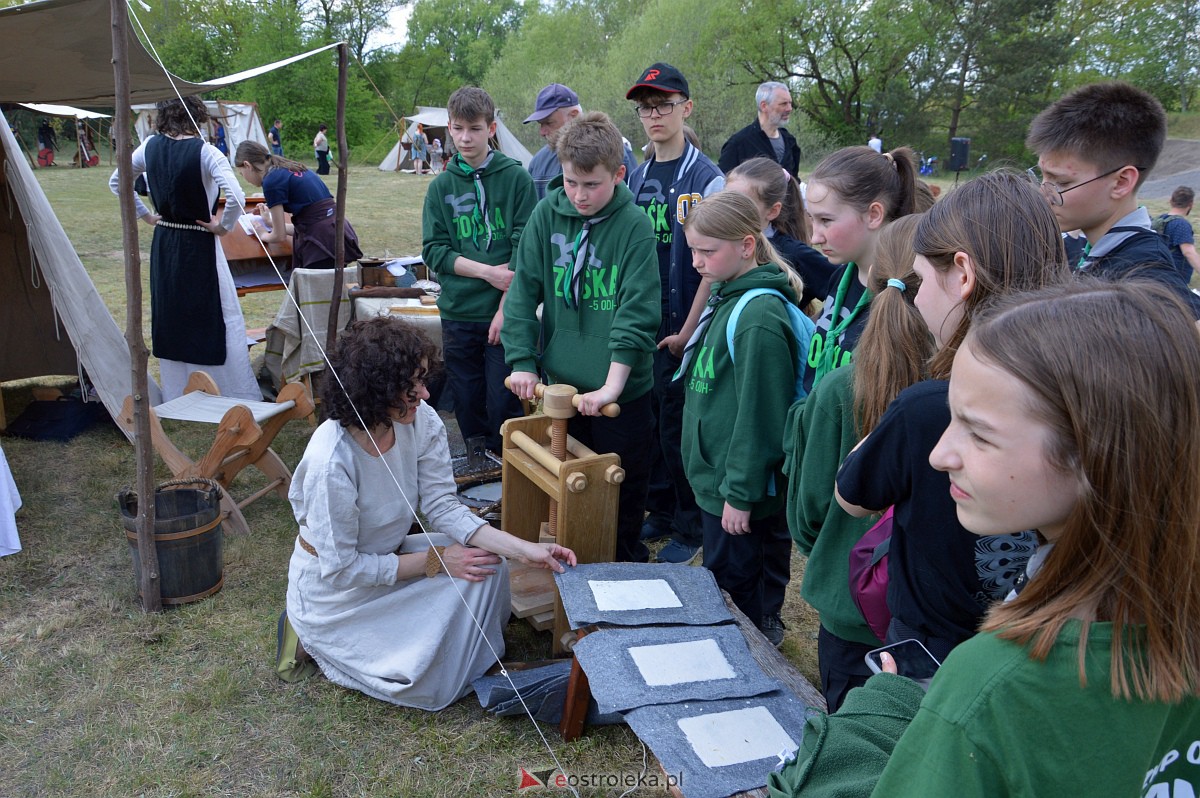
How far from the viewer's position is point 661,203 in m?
3.79

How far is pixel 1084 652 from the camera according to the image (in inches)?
29.5

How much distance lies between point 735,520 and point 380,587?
43.9 inches

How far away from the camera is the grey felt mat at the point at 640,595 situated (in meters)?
2.28

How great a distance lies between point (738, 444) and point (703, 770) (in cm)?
93

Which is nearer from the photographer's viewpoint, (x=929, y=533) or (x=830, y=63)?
(x=929, y=533)

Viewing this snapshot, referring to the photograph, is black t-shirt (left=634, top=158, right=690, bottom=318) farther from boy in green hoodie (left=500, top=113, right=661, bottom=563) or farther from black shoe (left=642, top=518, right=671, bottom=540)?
black shoe (left=642, top=518, right=671, bottom=540)

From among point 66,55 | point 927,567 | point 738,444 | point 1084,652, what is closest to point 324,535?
point 738,444

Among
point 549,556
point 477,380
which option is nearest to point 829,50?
point 477,380

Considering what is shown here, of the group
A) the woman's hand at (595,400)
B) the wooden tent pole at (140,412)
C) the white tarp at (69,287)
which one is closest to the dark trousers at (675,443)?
the woman's hand at (595,400)

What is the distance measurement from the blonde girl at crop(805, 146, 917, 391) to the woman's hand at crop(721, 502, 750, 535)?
45 centimetres

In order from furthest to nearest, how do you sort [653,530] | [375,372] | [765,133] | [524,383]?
[765,133] < [653,530] < [524,383] < [375,372]

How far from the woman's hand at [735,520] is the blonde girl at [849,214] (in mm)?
447

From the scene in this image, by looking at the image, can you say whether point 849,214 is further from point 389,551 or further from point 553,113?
point 553,113

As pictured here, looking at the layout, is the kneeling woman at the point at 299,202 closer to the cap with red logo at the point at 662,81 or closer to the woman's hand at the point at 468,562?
the cap with red logo at the point at 662,81
